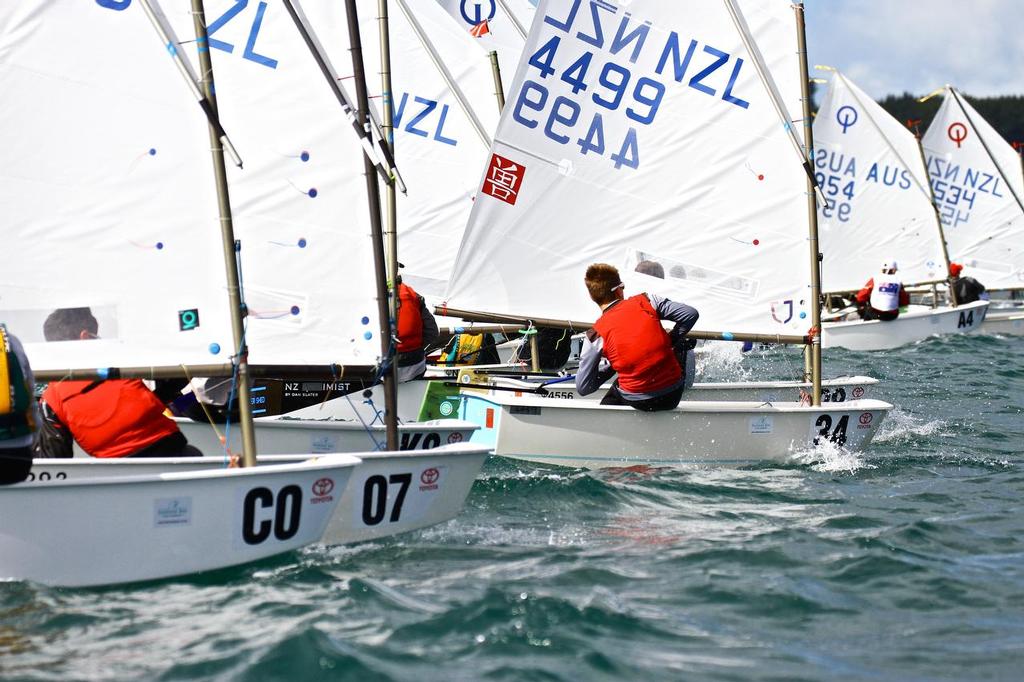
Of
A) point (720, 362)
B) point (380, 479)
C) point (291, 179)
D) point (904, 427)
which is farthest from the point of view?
point (720, 362)

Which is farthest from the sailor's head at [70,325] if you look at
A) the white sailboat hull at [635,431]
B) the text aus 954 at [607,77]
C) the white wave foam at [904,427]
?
the white wave foam at [904,427]

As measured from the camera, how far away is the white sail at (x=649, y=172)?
956 cm

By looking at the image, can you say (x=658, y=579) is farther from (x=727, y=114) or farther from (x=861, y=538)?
(x=727, y=114)

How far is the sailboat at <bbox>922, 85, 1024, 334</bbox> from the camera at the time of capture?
23875mm

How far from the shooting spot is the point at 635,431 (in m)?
8.49

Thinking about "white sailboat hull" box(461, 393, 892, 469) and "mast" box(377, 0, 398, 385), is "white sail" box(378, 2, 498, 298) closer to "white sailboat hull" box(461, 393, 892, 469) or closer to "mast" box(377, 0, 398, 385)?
"mast" box(377, 0, 398, 385)

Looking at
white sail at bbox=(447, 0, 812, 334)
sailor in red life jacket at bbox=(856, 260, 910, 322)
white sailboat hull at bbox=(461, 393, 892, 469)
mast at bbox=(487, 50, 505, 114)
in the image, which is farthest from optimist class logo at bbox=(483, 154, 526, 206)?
sailor in red life jacket at bbox=(856, 260, 910, 322)

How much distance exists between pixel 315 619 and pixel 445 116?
841cm

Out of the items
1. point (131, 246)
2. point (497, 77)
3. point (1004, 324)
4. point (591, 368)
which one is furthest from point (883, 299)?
point (131, 246)

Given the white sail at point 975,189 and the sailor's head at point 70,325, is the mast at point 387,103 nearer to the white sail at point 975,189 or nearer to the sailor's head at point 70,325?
the sailor's head at point 70,325

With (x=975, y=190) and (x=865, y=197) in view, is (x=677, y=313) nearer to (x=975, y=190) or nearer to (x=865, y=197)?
(x=865, y=197)

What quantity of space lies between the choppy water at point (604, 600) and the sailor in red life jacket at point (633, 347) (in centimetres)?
80

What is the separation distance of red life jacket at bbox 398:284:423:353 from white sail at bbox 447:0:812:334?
0.41 m

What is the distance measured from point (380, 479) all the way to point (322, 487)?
0.47 metres
